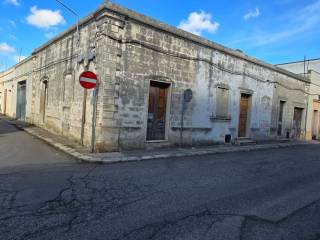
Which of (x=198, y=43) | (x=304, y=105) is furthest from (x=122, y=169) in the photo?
(x=304, y=105)

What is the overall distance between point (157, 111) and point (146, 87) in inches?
44.8

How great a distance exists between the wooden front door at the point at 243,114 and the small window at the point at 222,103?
161 cm

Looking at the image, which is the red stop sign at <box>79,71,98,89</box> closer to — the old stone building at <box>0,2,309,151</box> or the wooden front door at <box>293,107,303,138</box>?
the old stone building at <box>0,2,309,151</box>

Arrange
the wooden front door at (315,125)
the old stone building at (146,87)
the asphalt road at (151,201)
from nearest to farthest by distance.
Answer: the asphalt road at (151,201) < the old stone building at (146,87) < the wooden front door at (315,125)

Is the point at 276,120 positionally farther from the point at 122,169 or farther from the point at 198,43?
the point at 122,169

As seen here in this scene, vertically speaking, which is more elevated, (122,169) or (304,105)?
(304,105)

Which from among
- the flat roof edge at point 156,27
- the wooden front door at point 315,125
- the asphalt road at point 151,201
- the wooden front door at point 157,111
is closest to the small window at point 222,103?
the flat roof edge at point 156,27

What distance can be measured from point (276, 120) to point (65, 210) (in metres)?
15.5

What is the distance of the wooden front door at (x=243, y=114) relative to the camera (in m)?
14.1

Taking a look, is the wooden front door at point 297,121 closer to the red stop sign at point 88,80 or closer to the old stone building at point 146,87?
the old stone building at point 146,87

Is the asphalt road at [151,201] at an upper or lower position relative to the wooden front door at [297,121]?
lower

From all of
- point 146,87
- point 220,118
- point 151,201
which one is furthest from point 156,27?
point 151,201

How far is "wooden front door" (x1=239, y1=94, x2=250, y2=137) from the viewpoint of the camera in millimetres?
14055

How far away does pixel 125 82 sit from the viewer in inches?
349
